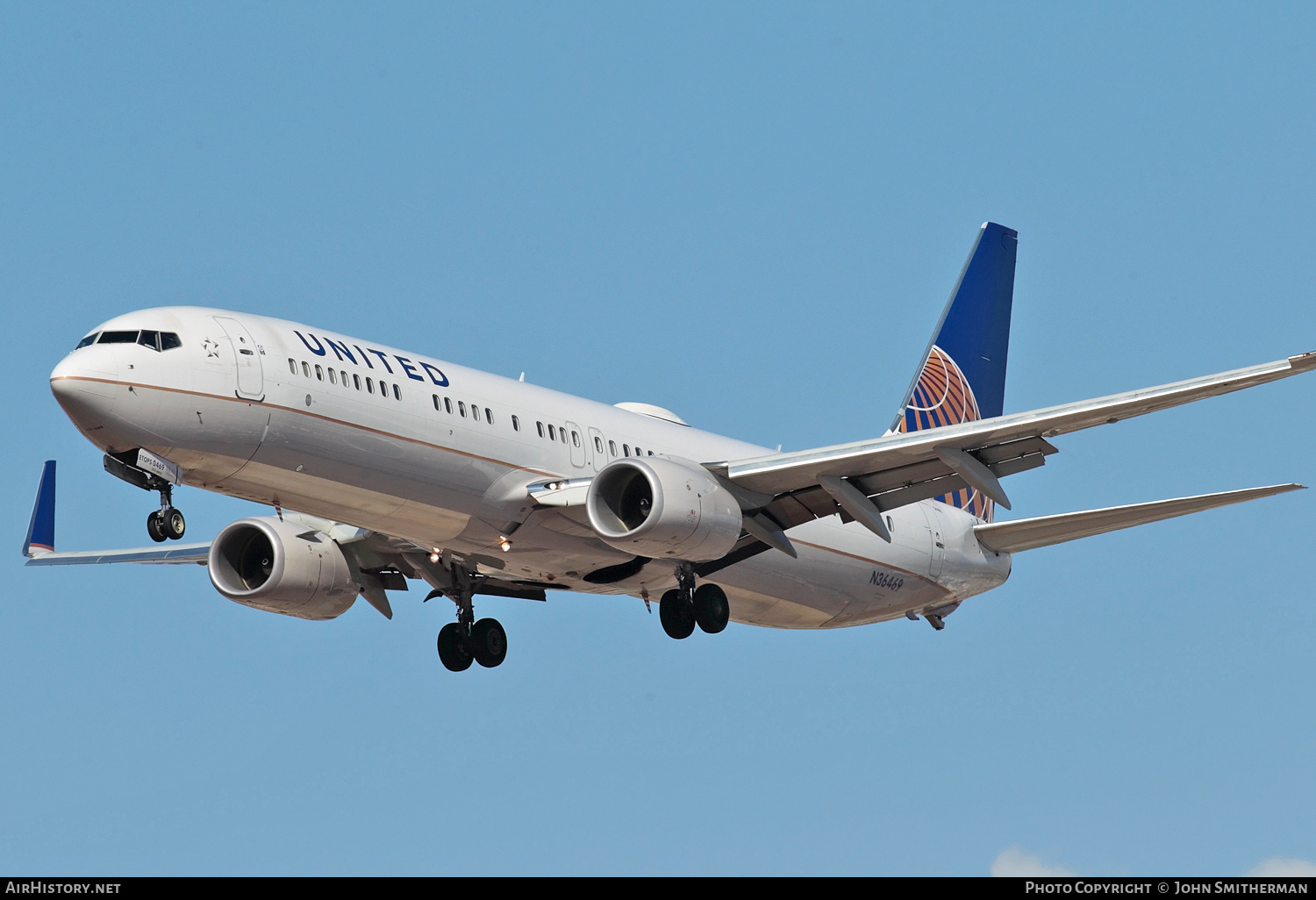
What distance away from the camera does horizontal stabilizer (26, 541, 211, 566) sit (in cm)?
4162

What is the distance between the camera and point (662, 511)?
3169 centimetres

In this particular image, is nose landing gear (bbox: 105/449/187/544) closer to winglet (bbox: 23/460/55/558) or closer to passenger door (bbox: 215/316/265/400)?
passenger door (bbox: 215/316/265/400)

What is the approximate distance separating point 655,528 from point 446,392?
4.31 metres

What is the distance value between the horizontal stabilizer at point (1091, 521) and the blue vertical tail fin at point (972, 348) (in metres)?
5.57

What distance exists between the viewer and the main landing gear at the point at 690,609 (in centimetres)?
3447

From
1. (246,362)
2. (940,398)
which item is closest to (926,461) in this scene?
(246,362)

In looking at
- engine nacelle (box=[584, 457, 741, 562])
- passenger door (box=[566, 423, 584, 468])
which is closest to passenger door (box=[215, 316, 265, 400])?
engine nacelle (box=[584, 457, 741, 562])

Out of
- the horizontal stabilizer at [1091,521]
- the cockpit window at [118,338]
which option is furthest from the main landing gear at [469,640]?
the horizontal stabilizer at [1091,521]

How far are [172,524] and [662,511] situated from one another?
8196 mm

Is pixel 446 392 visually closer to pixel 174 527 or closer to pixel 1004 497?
pixel 174 527

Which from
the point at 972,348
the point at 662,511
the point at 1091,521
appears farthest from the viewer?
the point at 972,348

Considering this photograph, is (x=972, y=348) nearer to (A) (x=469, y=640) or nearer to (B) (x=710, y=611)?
(B) (x=710, y=611)

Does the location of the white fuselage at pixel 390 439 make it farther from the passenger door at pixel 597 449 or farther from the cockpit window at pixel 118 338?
the cockpit window at pixel 118 338
